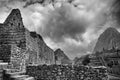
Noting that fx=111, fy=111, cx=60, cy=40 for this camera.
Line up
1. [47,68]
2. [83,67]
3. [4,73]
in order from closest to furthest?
[4,73], [83,67], [47,68]

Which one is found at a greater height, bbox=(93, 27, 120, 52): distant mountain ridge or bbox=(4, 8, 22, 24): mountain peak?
bbox=(93, 27, 120, 52): distant mountain ridge

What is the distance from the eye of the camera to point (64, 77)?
606cm

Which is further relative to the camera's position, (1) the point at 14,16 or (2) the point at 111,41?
(2) the point at 111,41

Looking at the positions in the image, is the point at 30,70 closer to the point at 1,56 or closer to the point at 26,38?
the point at 1,56

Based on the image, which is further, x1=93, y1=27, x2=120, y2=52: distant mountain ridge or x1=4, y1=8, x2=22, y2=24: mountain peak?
x1=93, y1=27, x2=120, y2=52: distant mountain ridge

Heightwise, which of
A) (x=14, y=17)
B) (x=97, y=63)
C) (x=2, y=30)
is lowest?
(x=97, y=63)

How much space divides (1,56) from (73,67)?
4259mm

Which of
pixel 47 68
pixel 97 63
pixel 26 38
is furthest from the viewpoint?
pixel 97 63

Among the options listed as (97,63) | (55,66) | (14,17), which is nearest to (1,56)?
(55,66)

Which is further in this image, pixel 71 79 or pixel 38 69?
pixel 38 69

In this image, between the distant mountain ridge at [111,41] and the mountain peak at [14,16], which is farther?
the distant mountain ridge at [111,41]

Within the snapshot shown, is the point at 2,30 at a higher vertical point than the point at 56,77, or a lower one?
higher

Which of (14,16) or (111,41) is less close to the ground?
(111,41)

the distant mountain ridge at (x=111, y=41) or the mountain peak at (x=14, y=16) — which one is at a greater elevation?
the distant mountain ridge at (x=111, y=41)
